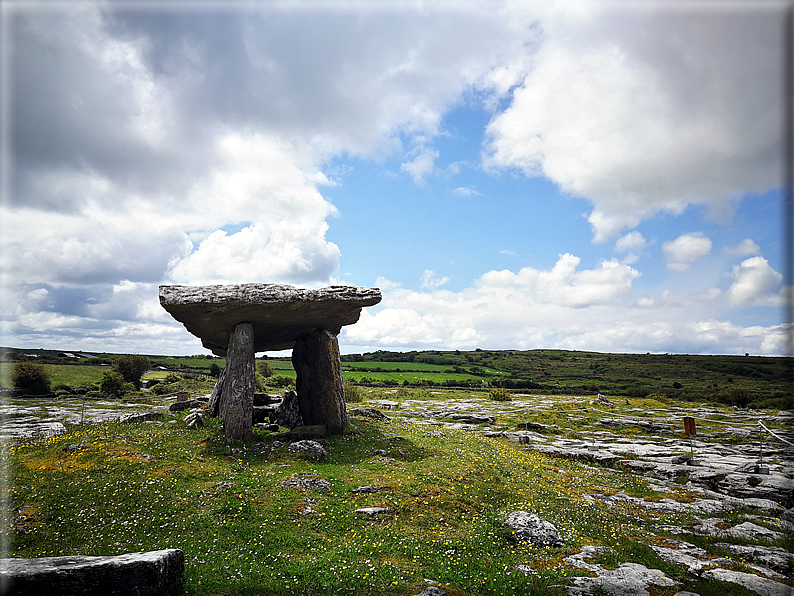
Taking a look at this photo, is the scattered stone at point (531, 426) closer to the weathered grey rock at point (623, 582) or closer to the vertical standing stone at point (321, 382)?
the vertical standing stone at point (321, 382)

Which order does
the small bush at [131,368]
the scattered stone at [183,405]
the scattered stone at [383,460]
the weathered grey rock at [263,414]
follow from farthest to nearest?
the small bush at [131,368]
the scattered stone at [183,405]
the weathered grey rock at [263,414]
the scattered stone at [383,460]

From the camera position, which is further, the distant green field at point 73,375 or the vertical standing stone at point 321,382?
the distant green field at point 73,375

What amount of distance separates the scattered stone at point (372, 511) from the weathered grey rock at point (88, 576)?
18.1ft

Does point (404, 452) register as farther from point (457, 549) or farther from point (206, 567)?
point (206, 567)

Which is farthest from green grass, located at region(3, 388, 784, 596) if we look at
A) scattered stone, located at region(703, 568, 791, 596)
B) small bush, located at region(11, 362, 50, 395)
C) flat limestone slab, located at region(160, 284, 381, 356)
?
small bush, located at region(11, 362, 50, 395)

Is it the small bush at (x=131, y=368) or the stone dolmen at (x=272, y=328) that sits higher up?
the stone dolmen at (x=272, y=328)

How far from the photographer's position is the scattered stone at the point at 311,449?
1709 centimetres

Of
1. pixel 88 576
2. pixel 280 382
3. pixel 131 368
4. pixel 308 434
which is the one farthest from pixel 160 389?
pixel 88 576

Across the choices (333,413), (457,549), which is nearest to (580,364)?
(333,413)

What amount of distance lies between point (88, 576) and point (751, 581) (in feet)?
41.1

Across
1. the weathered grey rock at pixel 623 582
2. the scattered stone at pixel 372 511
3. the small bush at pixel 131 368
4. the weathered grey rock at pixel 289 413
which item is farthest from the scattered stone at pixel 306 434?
the small bush at pixel 131 368

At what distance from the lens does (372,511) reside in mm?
11961

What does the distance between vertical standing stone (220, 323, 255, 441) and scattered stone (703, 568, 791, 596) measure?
16868mm

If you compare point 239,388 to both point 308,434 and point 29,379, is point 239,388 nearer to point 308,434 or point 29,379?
point 308,434
